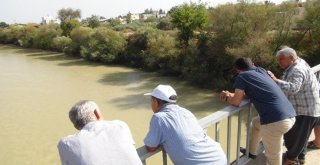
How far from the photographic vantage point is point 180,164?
2395mm

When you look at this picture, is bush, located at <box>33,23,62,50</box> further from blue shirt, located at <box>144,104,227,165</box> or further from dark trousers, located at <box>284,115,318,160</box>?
blue shirt, located at <box>144,104,227,165</box>

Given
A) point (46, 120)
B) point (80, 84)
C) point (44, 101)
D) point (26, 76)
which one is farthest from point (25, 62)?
point (46, 120)

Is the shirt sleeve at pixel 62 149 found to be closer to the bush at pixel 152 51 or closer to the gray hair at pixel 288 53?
the gray hair at pixel 288 53

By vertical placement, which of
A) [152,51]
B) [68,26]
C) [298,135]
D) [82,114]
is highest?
[82,114]

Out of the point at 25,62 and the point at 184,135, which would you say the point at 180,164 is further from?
the point at 25,62

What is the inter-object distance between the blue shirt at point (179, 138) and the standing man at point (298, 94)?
1316 millimetres

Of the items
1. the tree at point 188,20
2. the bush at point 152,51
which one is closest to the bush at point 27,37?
the bush at point 152,51

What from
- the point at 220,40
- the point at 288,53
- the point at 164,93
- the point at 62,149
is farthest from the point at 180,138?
the point at 220,40

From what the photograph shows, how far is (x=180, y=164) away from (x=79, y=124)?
0.75 m

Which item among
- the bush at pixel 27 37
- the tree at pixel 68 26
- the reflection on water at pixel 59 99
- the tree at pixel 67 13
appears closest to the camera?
the reflection on water at pixel 59 99

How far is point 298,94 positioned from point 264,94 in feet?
2.28

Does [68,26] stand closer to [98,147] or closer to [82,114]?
[82,114]

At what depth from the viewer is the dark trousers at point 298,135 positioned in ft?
11.5

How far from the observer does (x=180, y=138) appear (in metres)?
2.33
